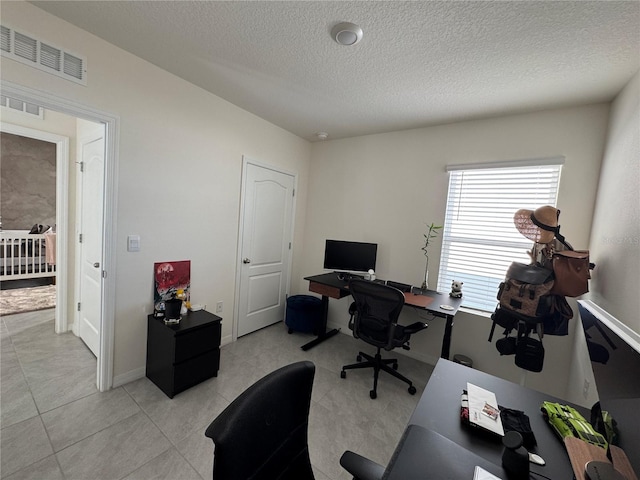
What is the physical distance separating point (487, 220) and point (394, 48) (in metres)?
1.89

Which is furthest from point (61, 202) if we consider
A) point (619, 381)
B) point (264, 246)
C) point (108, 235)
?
point (619, 381)

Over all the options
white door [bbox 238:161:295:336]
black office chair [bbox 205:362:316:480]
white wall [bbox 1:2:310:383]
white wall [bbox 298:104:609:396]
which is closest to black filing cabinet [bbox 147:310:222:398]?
white wall [bbox 1:2:310:383]

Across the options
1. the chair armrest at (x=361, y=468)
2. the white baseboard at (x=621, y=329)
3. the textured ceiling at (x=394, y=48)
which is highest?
the textured ceiling at (x=394, y=48)

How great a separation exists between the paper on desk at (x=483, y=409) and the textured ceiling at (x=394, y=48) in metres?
1.89

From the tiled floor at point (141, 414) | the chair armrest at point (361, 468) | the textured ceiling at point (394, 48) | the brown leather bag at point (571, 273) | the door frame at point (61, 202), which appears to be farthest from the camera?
the door frame at point (61, 202)

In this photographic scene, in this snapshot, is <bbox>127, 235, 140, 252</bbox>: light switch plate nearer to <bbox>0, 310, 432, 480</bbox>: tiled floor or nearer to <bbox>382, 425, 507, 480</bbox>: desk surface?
<bbox>0, 310, 432, 480</bbox>: tiled floor

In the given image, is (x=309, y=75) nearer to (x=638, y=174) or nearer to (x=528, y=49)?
(x=528, y=49)

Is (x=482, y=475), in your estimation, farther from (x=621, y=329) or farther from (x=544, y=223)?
(x=544, y=223)

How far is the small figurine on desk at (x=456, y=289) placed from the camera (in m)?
2.72

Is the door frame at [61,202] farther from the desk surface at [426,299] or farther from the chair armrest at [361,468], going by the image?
the chair armrest at [361,468]

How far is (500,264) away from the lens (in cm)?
262

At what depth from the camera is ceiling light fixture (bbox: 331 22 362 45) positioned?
60.5 inches

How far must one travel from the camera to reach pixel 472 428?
37.9 inches

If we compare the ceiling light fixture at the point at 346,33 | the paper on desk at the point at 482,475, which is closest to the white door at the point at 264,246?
the ceiling light fixture at the point at 346,33
